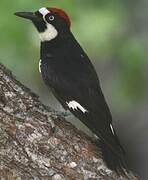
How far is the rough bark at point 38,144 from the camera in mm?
3221

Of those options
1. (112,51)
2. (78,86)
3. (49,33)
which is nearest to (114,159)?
(78,86)

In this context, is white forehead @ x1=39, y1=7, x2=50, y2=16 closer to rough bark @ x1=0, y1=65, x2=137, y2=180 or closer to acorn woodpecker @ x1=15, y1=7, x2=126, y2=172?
acorn woodpecker @ x1=15, y1=7, x2=126, y2=172

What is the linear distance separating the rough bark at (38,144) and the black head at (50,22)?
816 millimetres

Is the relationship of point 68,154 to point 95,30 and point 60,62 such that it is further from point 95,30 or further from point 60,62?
point 95,30

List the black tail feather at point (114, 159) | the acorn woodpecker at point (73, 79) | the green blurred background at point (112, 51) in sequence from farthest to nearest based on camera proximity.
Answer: the green blurred background at point (112, 51)
the acorn woodpecker at point (73, 79)
the black tail feather at point (114, 159)

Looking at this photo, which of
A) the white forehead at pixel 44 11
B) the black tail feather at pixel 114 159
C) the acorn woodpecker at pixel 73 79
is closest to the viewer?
the black tail feather at pixel 114 159

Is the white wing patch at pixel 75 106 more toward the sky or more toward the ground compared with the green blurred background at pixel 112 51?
more toward the ground

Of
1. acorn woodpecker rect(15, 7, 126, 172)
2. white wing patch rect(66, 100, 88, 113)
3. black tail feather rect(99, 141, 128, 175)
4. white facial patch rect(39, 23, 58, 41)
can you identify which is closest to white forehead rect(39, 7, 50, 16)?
acorn woodpecker rect(15, 7, 126, 172)

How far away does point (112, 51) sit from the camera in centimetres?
519

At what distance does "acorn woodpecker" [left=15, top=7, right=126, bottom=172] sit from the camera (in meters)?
3.59

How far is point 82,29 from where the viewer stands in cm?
493

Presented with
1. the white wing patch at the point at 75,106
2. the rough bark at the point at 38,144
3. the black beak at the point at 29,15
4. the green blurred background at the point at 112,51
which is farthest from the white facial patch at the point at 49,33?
the rough bark at the point at 38,144

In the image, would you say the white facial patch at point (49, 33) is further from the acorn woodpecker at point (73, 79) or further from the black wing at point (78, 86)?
the black wing at point (78, 86)

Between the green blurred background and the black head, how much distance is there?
1.30 feet
